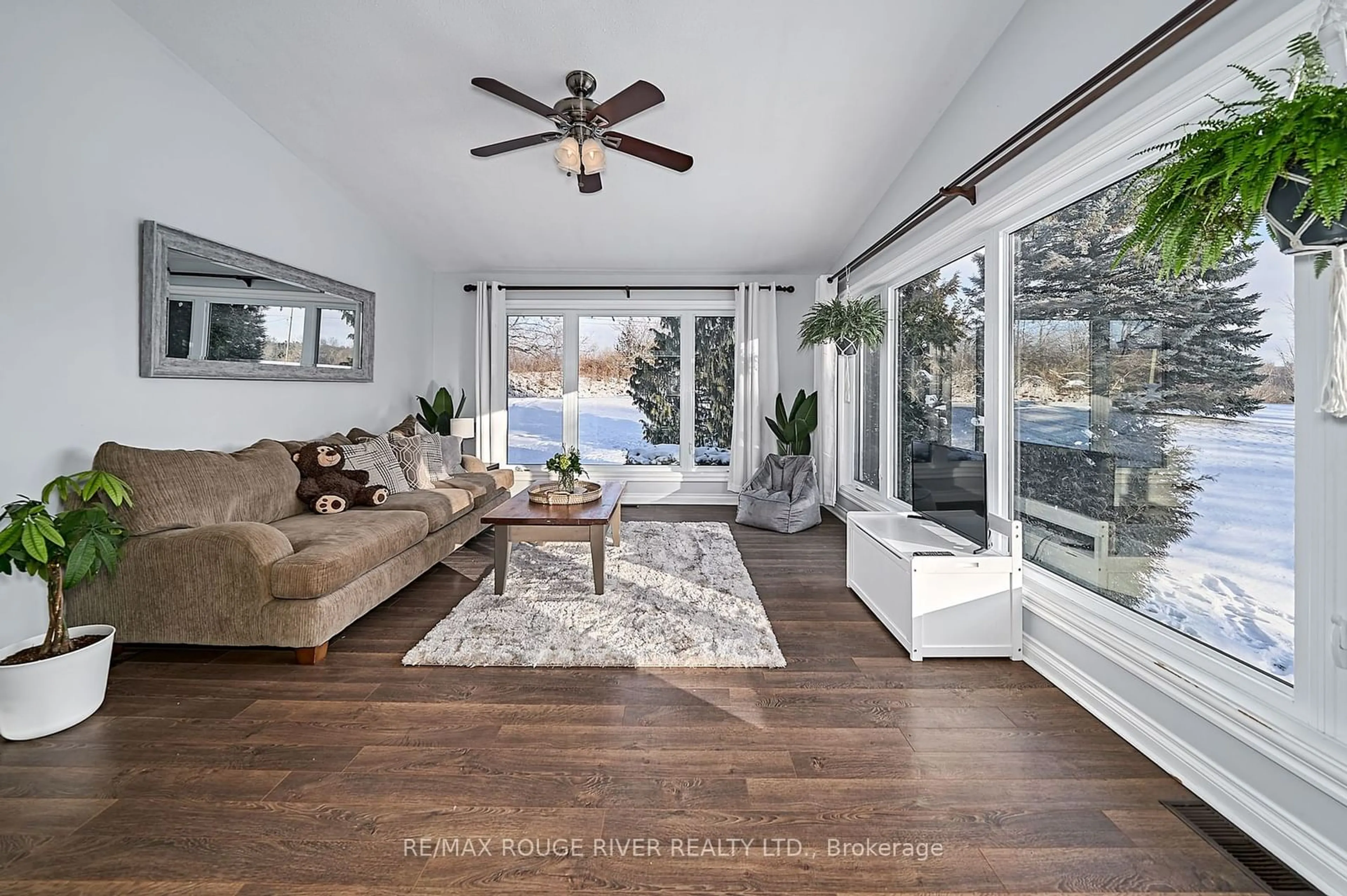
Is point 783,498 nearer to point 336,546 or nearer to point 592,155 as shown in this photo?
point 592,155

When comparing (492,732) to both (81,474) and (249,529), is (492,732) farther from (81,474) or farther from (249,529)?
(81,474)

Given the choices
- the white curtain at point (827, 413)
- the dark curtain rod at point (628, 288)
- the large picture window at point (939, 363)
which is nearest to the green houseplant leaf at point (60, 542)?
the large picture window at point (939, 363)

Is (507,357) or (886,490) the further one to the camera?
(507,357)

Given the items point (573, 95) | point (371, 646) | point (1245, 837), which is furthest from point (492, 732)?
point (573, 95)

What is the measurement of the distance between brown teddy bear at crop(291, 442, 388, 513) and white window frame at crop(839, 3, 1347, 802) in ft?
12.7

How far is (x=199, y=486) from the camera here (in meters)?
3.04

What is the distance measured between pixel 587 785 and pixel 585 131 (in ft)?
9.56

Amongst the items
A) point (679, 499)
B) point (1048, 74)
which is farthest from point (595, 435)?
point (1048, 74)

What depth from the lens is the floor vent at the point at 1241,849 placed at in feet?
4.89

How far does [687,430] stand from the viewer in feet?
23.0

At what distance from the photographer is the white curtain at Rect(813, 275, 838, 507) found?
616 cm

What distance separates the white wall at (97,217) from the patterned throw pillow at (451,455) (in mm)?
1485

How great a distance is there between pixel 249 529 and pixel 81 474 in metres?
0.61

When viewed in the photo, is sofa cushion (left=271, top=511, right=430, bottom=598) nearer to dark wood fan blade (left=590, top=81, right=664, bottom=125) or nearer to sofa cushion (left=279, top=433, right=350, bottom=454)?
sofa cushion (left=279, top=433, right=350, bottom=454)
